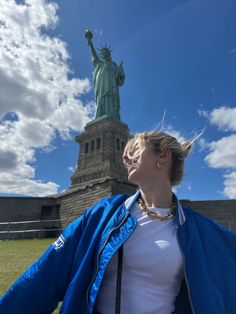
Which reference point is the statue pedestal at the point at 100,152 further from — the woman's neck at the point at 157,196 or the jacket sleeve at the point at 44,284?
the jacket sleeve at the point at 44,284

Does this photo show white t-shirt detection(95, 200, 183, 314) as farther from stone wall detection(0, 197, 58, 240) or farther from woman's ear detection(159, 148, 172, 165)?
stone wall detection(0, 197, 58, 240)

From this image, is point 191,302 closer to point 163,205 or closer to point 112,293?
point 112,293

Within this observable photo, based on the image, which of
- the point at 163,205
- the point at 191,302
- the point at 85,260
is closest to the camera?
the point at 191,302

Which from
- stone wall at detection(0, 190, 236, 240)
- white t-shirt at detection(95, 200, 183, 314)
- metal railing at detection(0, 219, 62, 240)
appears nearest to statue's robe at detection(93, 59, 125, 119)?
stone wall at detection(0, 190, 236, 240)

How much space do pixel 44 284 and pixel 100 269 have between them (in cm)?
31

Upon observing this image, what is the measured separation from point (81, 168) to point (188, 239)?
3007cm

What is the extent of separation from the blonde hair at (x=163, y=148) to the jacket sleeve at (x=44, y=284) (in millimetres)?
629

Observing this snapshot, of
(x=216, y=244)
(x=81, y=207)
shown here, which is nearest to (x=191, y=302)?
(x=216, y=244)

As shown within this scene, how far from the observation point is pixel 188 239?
1.48 metres

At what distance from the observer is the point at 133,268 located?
140cm

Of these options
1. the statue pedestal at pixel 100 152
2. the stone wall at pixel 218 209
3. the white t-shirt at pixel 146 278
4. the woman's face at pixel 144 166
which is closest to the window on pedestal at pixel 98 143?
the statue pedestal at pixel 100 152

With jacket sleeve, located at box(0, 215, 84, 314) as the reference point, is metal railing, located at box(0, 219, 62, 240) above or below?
above

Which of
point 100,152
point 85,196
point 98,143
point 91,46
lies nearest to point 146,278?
point 85,196

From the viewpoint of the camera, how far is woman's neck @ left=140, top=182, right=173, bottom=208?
1683 millimetres
